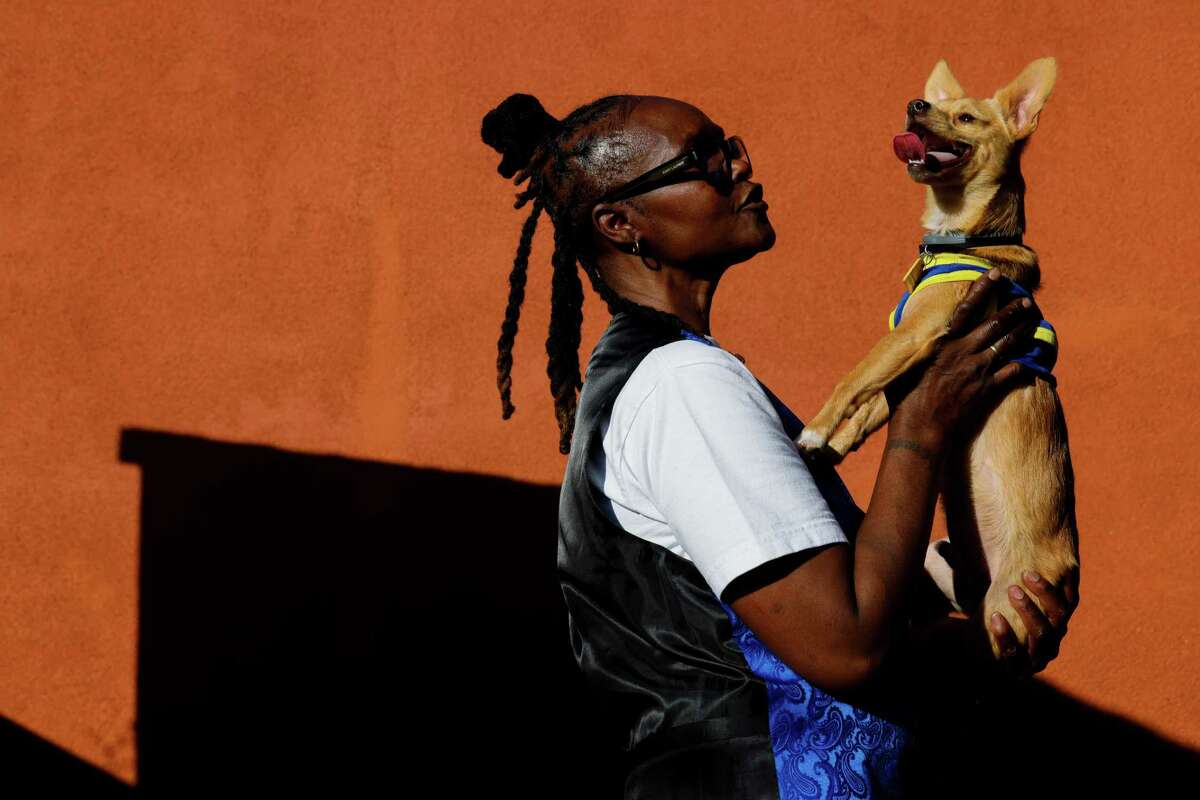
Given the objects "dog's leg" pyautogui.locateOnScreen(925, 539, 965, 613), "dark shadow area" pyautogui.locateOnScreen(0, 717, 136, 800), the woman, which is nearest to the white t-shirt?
the woman

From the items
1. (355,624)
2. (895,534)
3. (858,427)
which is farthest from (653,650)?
(355,624)

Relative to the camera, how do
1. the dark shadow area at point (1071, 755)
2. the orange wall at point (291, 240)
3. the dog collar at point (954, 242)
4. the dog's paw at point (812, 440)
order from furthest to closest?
the orange wall at point (291, 240) < the dark shadow area at point (1071, 755) < the dog collar at point (954, 242) < the dog's paw at point (812, 440)

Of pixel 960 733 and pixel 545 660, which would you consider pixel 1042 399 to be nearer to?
pixel 960 733

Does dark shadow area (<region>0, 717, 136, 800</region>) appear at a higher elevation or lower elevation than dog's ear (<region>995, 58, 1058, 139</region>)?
lower

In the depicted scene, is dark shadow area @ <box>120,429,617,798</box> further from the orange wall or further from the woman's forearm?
the woman's forearm

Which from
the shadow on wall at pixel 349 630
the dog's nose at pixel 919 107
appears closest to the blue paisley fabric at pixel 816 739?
the dog's nose at pixel 919 107

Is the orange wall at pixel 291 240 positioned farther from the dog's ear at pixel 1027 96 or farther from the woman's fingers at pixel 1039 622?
the woman's fingers at pixel 1039 622

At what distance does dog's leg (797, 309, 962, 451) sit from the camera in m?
2.28

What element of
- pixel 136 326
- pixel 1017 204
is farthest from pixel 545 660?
pixel 1017 204

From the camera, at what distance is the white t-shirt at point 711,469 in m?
1.39

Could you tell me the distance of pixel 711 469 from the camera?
1.41m

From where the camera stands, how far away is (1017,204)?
2807 mm

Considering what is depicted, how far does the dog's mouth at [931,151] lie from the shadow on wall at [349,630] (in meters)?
2.60

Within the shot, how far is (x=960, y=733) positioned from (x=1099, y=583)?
3.50 metres
